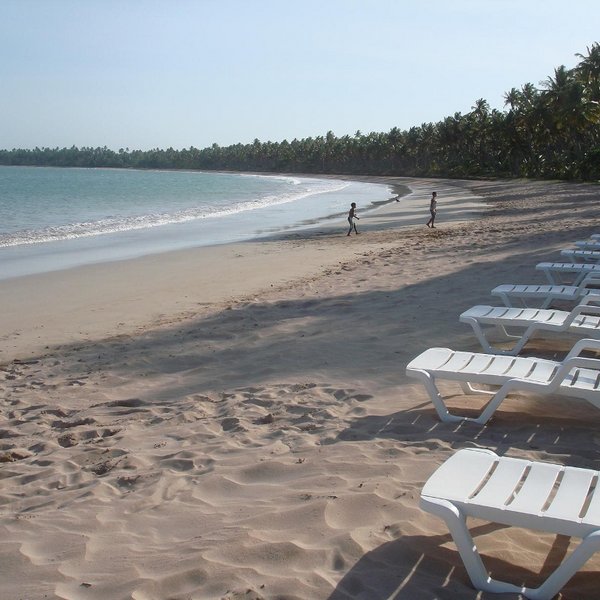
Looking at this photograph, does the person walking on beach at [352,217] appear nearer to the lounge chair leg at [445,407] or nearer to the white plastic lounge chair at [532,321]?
the white plastic lounge chair at [532,321]

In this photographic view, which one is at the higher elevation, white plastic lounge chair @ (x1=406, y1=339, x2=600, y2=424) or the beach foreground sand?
white plastic lounge chair @ (x1=406, y1=339, x2=600, y2=424)

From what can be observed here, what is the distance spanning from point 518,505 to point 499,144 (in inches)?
3028

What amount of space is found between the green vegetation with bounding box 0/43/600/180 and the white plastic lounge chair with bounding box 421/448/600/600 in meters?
48.6

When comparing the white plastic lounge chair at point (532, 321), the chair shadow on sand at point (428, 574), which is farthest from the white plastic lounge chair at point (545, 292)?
the chair shadow on sand at point (428, 574)

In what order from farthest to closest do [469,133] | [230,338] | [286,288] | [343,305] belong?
[469,133] → [286,288] → [343,305] → [230,338]

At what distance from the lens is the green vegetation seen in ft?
175

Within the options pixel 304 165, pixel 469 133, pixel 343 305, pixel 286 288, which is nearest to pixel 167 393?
pixel 343 305

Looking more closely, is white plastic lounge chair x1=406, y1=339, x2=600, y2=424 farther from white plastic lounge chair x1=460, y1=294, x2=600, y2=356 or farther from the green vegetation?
the green vegetation

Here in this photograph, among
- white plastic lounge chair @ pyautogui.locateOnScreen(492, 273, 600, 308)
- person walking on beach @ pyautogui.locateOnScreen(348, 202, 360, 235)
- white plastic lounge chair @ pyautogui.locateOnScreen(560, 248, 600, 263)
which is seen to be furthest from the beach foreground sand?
person walking on beach @ pyautogui.locateOnScreen(348, 202, 360, 235)

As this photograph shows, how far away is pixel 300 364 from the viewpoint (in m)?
6.46

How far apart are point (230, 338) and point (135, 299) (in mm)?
4382

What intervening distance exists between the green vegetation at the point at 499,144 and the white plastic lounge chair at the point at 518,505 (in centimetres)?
4863

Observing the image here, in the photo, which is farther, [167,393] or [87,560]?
[167,393]

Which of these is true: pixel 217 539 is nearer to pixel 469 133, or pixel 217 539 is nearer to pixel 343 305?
pixel 343 305
